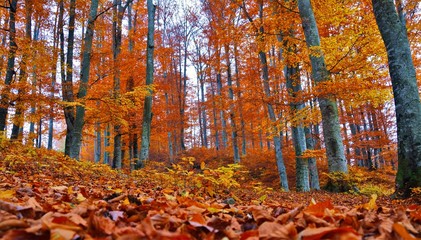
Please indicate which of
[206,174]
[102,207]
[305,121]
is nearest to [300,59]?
[305,121]

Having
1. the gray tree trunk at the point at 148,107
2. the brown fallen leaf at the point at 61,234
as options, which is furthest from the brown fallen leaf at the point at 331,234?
the gray tree trunk at the point at 148,107

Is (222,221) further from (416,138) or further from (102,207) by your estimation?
(416,138)

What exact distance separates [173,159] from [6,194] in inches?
780

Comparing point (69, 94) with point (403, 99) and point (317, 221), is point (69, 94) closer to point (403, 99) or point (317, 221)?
point (403, 99)

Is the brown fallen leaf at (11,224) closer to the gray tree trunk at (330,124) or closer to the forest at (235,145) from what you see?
the forest at (235,145)

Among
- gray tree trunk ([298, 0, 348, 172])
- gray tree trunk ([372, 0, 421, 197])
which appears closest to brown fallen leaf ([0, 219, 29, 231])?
gray tree trunk ([372, 0, 421, 197])

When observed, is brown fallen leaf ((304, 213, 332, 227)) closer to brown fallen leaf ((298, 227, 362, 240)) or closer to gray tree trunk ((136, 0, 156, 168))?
brown fallen leaf ((298, 227, 362, 240))

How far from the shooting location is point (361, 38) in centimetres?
754

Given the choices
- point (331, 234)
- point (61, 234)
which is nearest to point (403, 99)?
point (331, 234)

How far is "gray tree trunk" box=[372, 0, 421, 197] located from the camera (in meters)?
4.43

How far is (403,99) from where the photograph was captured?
458cm

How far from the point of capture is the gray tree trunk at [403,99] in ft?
14.5

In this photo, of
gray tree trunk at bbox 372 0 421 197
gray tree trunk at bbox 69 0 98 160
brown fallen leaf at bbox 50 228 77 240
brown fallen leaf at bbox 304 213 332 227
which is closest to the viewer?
brown fallen leaf at bbox 50 228 77 240

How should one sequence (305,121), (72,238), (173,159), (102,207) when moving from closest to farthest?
(72,238), (102,207), (305,121), (173,159)
